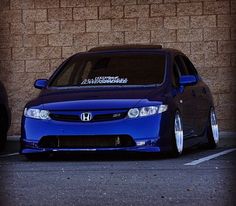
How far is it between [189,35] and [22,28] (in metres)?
2.30

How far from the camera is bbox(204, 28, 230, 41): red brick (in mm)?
15914

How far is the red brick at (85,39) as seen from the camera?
16297 mm

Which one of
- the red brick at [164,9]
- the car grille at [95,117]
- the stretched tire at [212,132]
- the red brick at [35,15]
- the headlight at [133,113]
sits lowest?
the stretched tire at [212,132]

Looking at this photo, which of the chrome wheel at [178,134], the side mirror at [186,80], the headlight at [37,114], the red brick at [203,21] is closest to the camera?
the headlight at [37,114]

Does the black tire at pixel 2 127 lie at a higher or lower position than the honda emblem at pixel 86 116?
lower

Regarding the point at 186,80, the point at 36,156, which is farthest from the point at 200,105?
the point at 36,156

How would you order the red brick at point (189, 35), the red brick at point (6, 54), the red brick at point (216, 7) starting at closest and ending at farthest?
the red brick at point (216, 7)
the red brick at point (189, 35)
the red brick at point (6, 54)

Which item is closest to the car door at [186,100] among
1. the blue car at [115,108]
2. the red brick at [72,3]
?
the blue car at [115,108]

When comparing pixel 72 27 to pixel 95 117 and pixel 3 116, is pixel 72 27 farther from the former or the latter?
pixel 95 117

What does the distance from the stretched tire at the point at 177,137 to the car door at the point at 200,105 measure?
79 cm

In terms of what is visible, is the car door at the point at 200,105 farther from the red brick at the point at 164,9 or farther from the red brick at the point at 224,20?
the red brick at the point at 164,9

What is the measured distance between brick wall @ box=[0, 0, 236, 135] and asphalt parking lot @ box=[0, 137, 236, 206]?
12.8 ft

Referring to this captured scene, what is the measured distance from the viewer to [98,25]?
640 inches

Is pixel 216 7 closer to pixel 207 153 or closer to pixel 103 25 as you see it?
pixel 103 25
